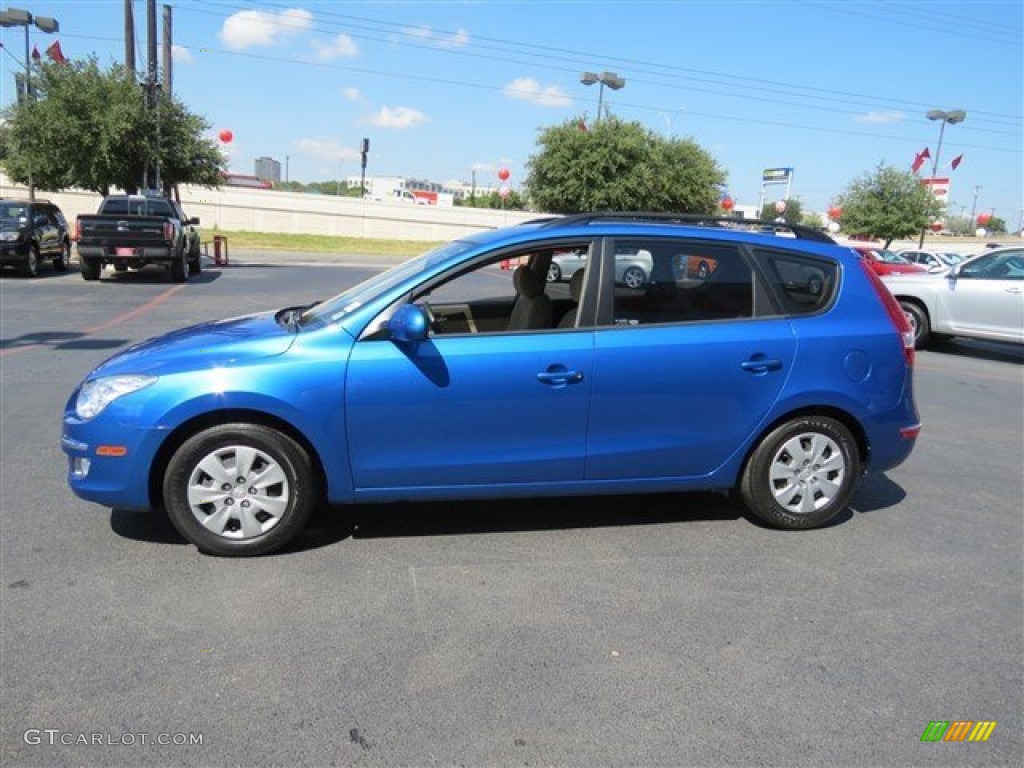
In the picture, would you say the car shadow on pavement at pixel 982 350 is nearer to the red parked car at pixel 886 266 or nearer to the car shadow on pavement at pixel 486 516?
the red parked car at pixel 886 266

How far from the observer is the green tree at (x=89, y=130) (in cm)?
2331

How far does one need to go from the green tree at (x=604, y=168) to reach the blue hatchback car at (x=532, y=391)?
38.9 metres

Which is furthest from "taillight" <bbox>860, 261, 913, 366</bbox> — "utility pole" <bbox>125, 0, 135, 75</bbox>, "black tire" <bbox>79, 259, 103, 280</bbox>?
"utility pole" <bbox>125, 0, 135, 75</bbox>

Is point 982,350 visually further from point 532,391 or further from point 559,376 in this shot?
point 532,391

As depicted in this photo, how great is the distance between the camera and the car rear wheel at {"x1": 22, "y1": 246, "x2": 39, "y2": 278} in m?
18.1

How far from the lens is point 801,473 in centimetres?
456

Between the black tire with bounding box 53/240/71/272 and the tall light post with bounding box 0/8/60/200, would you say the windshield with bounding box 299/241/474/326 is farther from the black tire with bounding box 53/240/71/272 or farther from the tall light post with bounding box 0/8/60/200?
the tall light post with bounding box 0/8/60/200

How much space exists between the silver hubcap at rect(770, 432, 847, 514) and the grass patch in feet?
110

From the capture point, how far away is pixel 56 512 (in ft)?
14.9

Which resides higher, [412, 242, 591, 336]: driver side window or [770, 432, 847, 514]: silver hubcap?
[412, 242, 591, 336]: driver side window

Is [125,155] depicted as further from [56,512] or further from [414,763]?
[414,763]

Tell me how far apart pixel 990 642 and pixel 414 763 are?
2526 millimetres

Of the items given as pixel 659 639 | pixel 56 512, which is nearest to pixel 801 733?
pixel 659 639

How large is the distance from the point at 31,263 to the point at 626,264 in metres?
18.0
